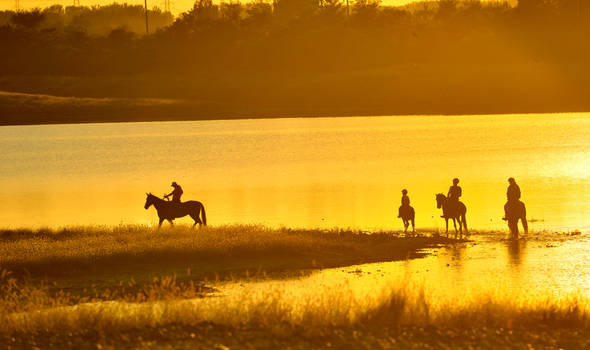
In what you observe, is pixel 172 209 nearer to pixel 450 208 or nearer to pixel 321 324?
pixel 450 208

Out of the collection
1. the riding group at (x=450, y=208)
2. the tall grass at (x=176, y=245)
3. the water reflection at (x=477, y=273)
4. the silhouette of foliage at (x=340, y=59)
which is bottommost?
the water reflection at (x=477, y=273)

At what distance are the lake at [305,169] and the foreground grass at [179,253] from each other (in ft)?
19.7

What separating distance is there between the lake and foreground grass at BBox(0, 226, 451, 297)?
6003 millimetres

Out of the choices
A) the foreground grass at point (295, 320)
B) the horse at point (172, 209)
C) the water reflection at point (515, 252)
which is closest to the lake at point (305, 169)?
the water reflection at point (515, 252)

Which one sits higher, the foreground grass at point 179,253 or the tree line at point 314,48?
the tree line at point 314,48

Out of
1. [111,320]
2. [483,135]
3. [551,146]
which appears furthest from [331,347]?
[483,135]

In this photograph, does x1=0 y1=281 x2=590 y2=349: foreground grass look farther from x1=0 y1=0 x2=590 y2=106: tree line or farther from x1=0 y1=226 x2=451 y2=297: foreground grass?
x1=0 y1=0 x2=590 y2=106: tree line

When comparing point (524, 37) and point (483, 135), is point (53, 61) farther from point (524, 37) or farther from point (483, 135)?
point (483, 135)

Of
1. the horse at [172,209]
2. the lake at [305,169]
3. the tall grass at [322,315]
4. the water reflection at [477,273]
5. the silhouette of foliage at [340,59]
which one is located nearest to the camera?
the tall grass at [322,315]

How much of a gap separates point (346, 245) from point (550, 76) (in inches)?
3829

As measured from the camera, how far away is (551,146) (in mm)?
80062

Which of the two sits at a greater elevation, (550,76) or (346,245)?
(550,76)

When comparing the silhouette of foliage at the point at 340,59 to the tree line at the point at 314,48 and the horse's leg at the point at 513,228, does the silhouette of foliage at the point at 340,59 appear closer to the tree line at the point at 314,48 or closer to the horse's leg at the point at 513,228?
the tree line at the point at 314,48

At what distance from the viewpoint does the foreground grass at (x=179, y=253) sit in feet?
82.8
